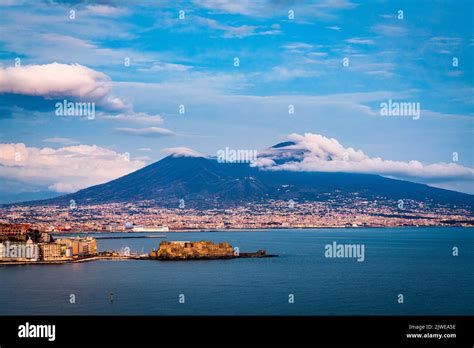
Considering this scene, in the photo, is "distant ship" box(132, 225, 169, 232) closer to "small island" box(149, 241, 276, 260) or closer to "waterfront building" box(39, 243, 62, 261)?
"small island" box(149, 241, 276, 260)

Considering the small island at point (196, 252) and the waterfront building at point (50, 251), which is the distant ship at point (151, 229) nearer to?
the small island at point (196, 252)

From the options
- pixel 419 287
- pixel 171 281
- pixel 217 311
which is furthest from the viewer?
pixel 171 281

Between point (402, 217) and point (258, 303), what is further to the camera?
point (402, 217)

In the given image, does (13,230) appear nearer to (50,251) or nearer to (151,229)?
(50,251)

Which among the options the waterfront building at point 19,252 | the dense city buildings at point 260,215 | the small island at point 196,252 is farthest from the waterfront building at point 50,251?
the dense city buildings at point 260,215
